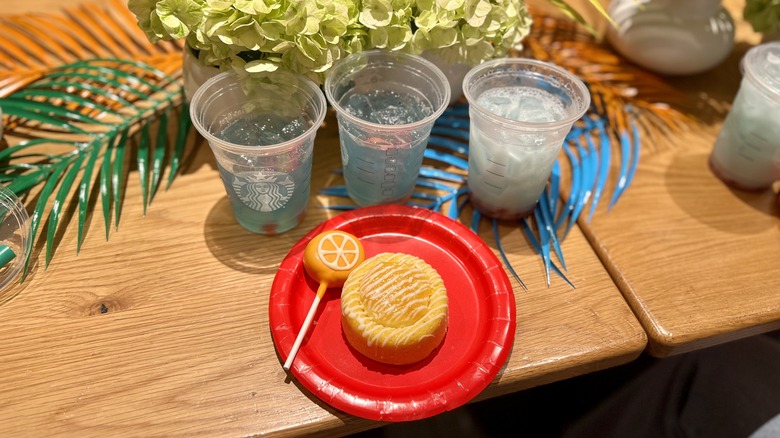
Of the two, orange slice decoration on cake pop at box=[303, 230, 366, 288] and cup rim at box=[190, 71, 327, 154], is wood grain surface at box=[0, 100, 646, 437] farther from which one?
cup rim at box=[190, 71, 327, 154]

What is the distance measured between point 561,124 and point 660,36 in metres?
0.63

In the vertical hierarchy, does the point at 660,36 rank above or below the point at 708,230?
above

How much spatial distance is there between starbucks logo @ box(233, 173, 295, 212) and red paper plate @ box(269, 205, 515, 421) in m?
0.08

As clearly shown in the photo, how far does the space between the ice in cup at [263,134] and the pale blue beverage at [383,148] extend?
0.08 metres

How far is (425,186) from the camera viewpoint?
1.21m

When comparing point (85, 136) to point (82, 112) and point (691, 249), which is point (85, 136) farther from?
point (691, 249)

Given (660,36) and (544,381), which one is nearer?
(544,381)

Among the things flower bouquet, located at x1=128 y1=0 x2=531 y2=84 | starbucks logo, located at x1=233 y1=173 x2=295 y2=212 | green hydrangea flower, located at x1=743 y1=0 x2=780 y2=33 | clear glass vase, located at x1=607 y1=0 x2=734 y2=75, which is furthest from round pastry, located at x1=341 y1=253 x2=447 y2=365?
green hydrangea flower, located at x1=743 y1=0 x2=780 y2=33

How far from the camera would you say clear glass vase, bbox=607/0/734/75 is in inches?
→ 53.8

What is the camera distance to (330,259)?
0.97 metres

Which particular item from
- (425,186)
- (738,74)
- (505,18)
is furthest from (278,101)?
(738,74)

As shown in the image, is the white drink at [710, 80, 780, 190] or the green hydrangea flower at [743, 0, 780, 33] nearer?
the white drink at [710, 80, 780, 190]

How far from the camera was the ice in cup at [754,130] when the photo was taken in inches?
44.0

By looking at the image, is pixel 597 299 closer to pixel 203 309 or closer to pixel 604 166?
pixel 604 166
